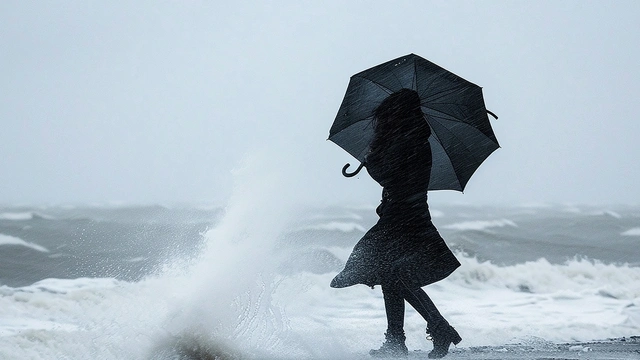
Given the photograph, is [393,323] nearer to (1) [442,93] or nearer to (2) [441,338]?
(2) [441,338]

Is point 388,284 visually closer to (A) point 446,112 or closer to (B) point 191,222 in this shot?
(A) point 446,112

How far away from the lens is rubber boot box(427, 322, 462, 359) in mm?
7195

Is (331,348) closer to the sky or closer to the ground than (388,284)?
closer to the ground

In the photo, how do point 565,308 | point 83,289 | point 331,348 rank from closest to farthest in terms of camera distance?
point 331,348 < point 83,289 < point 565,308

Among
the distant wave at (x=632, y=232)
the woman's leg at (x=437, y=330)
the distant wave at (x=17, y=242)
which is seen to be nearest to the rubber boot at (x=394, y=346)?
the woman's leg at (x=437, y=330)

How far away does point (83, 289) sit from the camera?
46.8 feet

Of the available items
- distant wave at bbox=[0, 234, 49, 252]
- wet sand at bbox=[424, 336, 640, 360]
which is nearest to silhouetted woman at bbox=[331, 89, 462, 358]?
wet sand at bbox=[424, 336, 640, 360]

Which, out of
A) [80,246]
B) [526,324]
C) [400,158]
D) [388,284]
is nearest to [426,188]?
[400,158]

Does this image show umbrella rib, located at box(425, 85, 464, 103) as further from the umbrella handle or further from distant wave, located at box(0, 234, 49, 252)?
distant wave, located at box(0, 234, 49, 252)

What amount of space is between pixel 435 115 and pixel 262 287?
8.87 feet

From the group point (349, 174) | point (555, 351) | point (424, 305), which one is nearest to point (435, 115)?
point (349, 174)

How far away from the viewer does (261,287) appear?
27.1ft

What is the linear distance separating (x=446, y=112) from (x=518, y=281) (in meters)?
13.0

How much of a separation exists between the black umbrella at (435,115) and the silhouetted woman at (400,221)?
168 mm
